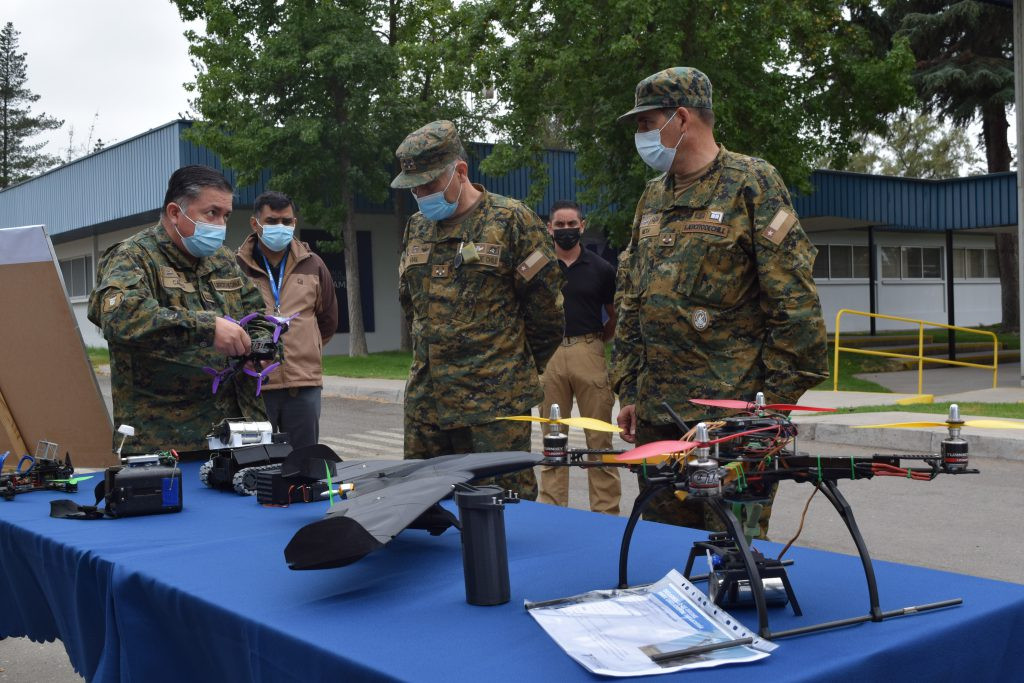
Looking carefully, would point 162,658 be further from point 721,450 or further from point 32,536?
point 721,450

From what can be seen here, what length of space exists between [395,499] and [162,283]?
1.95 m

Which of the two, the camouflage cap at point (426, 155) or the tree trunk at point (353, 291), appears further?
the tree trunk at point (353, 291)

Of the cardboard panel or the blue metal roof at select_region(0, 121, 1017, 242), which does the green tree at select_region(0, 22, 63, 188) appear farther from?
the cardboard panel

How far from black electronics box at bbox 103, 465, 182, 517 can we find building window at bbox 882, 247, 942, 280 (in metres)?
29.0

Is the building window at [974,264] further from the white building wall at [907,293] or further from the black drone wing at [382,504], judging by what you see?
the black drone wing at [382,504]

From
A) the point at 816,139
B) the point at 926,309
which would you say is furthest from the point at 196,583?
the point at 926,309

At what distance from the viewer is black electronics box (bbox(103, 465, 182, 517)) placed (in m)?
2.78

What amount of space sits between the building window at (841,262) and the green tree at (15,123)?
50.2 meters

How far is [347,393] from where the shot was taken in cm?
1527

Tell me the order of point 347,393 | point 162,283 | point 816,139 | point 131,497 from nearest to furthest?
point 131,497 < point 162,283 < point 347,393 < point 816,139

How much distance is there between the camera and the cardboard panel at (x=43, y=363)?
151 inches

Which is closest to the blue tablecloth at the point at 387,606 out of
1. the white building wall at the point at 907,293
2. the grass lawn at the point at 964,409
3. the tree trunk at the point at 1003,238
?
the grass lawn at the point at 964,409

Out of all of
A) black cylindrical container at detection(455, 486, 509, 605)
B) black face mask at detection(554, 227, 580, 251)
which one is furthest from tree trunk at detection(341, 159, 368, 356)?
black cylindrical container at detection(455, 486, 509, 605)

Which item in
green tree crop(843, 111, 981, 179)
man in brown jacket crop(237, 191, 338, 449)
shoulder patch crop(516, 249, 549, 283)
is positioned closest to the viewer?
shoulder patch crop(516, 249, 549, 283)
